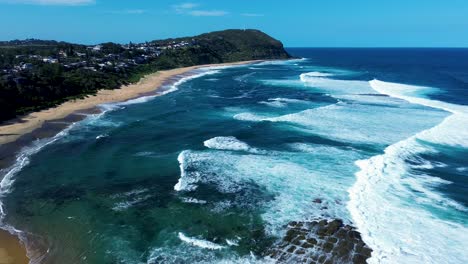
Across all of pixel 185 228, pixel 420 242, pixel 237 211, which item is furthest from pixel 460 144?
pixel 185 228

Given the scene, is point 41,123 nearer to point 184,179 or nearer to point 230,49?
point 184,179

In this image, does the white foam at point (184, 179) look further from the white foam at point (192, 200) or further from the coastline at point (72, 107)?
the coastline at point (72, 107)

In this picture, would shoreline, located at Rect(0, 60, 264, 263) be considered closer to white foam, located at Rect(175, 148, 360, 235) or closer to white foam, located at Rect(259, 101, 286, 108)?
white foam, located at Rect(175, 148, 360, 235)

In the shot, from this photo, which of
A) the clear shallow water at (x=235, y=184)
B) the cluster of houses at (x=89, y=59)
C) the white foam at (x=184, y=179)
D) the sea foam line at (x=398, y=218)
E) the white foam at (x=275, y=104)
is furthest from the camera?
the cluster of houses at (x=89, y=59)

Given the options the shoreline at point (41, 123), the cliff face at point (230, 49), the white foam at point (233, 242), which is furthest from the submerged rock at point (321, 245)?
the cliff face at point (230, 49)

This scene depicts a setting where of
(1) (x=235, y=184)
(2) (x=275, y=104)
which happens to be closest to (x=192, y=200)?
(1) (x=235, y=184)

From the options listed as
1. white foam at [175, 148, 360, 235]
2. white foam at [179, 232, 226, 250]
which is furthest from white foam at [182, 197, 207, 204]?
white foam at [179, 232, 226, 250]
